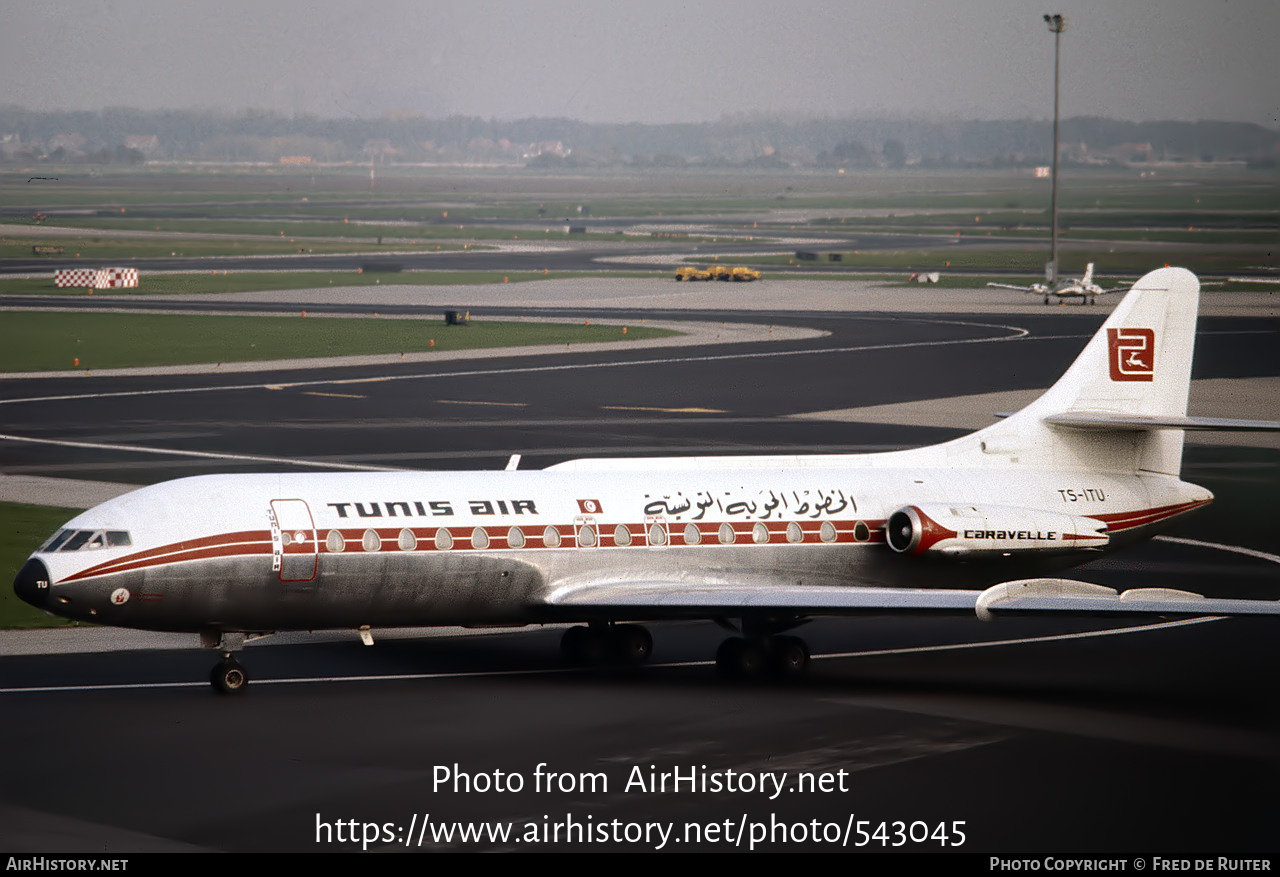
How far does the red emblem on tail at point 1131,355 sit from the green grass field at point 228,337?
187 ft

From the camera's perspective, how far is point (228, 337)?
93062 millimetres

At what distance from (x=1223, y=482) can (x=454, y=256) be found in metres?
128

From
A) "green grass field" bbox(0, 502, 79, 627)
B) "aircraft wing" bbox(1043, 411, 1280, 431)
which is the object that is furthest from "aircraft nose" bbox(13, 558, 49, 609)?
"aircraft wing" bbox(1043, 411, 1280, 431)

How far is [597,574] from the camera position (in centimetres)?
2847

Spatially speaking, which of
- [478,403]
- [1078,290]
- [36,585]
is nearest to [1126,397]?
[36,585]

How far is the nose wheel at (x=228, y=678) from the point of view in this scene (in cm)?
2677

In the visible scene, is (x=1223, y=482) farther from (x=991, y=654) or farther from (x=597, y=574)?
(x=597, y=574)

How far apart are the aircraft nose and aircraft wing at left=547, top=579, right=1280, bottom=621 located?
7.64 m

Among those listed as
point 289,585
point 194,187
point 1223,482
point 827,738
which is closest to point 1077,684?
point 827,738

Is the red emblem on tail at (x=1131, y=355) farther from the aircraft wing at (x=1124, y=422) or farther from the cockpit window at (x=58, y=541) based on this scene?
the cockpit window at (x=58, y=541)

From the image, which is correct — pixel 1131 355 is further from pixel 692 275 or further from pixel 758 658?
pixel 692 275

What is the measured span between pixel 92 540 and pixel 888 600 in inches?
468

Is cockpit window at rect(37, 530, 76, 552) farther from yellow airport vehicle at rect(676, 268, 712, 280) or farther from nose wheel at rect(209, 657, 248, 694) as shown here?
yellow airport vehicle at rect(676, 268, 712, 280)

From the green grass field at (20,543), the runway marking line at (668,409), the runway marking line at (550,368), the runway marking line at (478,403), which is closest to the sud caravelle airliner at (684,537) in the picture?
the green grass field at (20,543)
